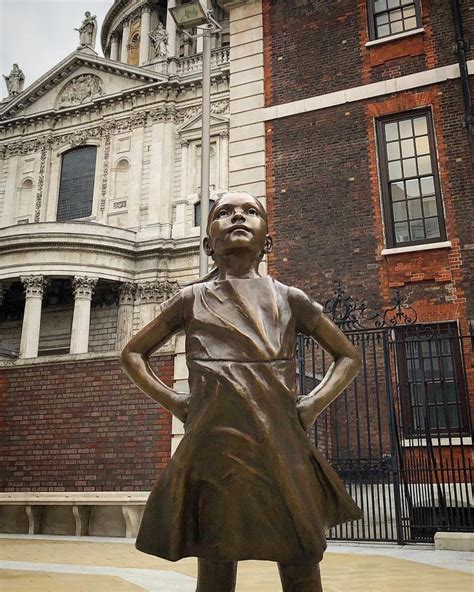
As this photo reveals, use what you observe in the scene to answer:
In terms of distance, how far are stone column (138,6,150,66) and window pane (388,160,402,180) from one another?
3499cm

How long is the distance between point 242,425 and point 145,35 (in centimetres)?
4702

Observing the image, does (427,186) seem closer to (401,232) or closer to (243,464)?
(401,232)

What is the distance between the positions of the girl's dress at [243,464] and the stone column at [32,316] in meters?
23.1

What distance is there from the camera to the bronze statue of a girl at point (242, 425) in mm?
2238

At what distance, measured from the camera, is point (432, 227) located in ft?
37.6

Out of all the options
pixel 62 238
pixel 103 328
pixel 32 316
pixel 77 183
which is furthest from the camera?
pixel 77 183

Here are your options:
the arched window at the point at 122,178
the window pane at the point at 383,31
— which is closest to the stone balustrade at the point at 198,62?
the arched window at the point at 122,178

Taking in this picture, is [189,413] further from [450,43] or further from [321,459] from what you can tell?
[450,43]

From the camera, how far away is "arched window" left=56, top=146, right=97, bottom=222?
3250cm

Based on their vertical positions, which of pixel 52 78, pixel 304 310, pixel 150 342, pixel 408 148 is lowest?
pixel 150 342

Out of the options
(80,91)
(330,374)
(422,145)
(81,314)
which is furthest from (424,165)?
(80,91)

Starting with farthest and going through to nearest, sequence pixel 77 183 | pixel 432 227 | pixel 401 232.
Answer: pixel 77 183
pixel 401 232
pixel 432 227

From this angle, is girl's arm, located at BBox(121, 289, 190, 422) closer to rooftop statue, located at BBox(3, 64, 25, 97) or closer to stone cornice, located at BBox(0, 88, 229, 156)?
stone cornice, located at BBox(0, 88, 229, 156)

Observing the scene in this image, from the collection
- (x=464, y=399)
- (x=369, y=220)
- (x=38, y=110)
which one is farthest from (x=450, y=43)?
(x=38, y=110)
